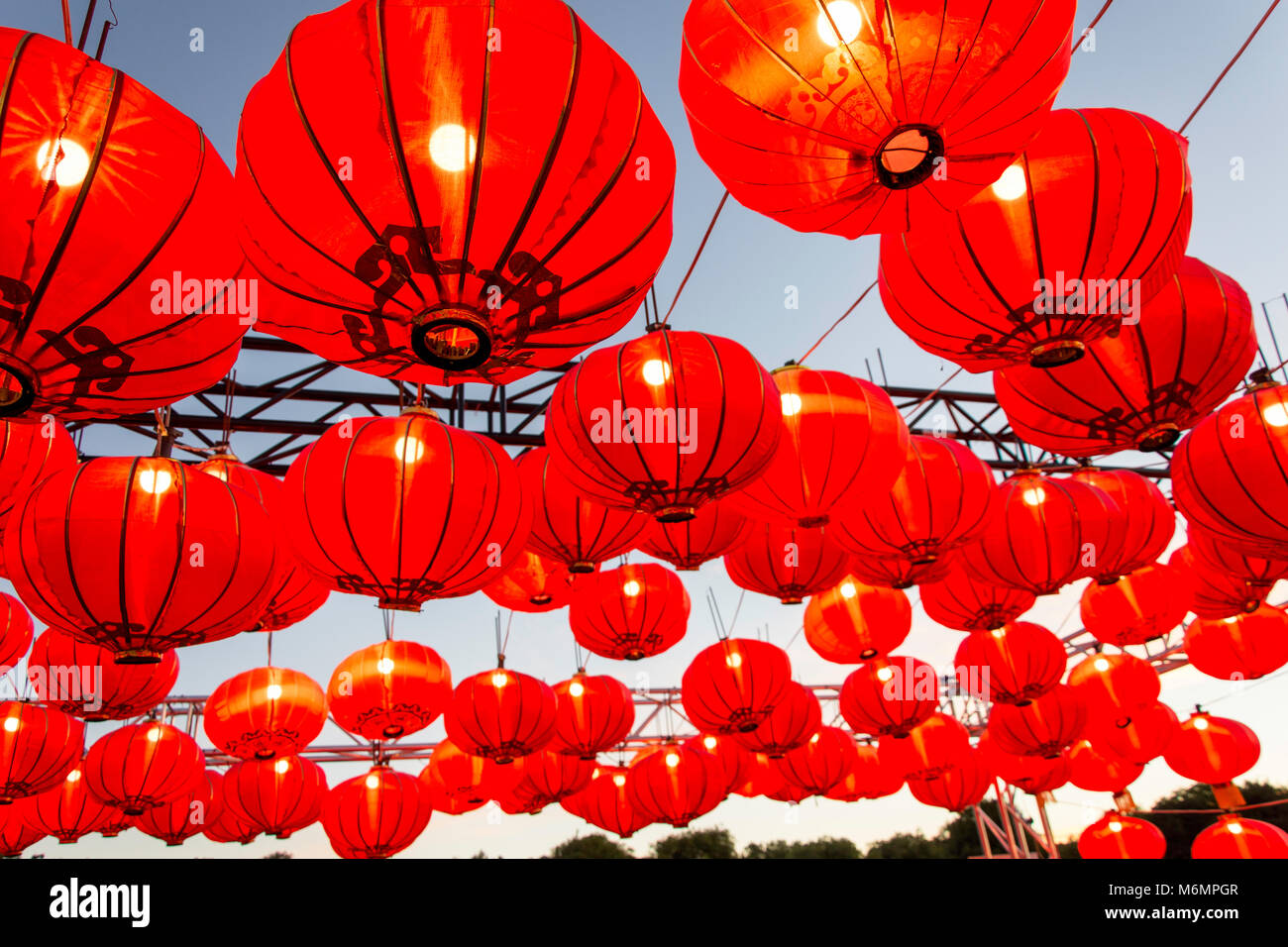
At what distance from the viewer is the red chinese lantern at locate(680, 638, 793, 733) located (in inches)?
233

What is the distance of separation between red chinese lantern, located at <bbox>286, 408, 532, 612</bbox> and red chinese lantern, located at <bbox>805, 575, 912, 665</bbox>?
2.93 metres

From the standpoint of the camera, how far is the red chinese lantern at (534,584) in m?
5.00

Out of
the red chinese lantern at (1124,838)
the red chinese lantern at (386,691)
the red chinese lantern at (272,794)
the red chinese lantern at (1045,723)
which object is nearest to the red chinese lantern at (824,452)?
the red chinese lantern at (386,691)

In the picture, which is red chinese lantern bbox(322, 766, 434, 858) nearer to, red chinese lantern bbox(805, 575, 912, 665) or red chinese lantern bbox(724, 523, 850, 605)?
red chinese lantern bbox(805, 575, 912, 665)

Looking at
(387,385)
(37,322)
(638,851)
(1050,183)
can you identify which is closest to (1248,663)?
(1050,183)

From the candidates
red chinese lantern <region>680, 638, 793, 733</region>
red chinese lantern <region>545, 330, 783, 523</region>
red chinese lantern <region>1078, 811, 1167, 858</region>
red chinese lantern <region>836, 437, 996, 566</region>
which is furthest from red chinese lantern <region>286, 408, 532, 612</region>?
red chinese lantern <region>1078, 811, 1167, 858</region>

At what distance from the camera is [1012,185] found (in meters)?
2.07

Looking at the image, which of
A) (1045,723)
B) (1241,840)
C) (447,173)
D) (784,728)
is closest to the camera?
(447,173)

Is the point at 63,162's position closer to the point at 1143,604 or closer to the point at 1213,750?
the point at 1143,604

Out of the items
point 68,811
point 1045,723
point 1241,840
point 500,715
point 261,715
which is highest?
point 261,715

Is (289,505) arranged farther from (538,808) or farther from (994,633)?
(538,808)

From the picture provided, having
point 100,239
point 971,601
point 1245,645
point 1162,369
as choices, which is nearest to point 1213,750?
point 1245,645

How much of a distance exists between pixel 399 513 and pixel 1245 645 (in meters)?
6.22
